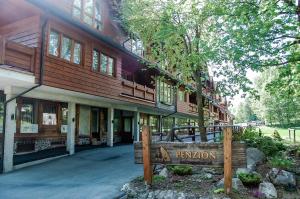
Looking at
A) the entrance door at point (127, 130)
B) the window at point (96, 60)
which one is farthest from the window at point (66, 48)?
the entrance door at point (127, 130)

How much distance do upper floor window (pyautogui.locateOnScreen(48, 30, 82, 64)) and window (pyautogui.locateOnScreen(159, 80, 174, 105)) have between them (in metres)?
11.8

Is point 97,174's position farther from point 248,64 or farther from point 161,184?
point 248,64

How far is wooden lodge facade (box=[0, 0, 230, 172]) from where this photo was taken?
38.7 ft

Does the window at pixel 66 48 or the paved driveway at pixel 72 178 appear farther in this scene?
the window at pixel 66 48

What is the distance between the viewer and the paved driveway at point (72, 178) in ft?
26.5

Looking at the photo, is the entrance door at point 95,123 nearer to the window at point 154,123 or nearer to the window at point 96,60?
the window at point 96,60

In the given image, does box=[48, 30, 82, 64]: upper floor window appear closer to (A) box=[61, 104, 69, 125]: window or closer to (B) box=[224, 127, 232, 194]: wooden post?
(A) box=[61, 104, 69, 125]: window

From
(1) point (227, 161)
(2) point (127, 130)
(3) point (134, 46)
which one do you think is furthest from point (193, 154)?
(2) point (127, 130)

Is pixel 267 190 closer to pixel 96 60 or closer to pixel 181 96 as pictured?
pixel 96 60

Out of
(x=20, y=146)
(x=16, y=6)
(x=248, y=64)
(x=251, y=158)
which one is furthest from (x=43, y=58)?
(x=251, y=158)

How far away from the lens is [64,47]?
13914mm

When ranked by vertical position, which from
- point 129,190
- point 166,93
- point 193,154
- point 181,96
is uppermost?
point 181,96

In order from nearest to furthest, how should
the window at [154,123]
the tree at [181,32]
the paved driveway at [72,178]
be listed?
the paved driveway at [72,178] → the tree at [181,32] → the window at [154,123]

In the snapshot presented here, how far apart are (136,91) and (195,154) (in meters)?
13.3
